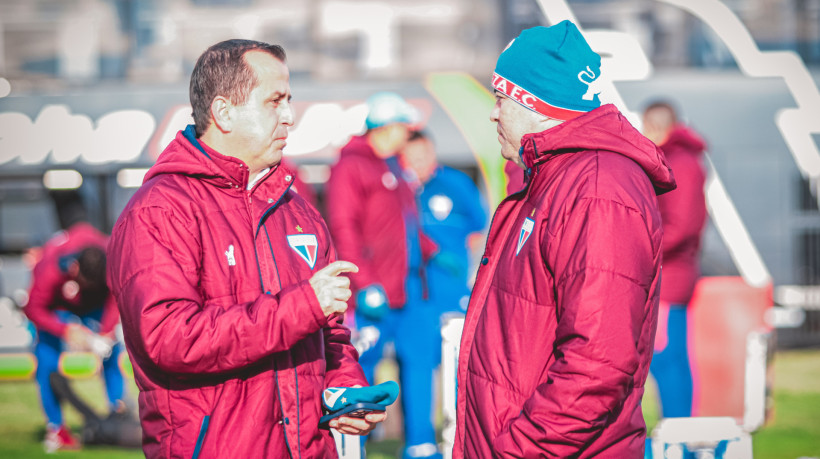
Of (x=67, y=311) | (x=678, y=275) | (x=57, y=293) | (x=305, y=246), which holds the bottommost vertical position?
(x=67, y=311)

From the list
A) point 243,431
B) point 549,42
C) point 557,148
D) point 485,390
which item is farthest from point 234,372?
point 549,42

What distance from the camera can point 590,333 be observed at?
1697 millimetres

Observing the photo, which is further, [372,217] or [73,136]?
[73,136]

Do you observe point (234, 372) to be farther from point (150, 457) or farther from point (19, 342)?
point (19, 342)

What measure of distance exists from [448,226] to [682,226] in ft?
4.46

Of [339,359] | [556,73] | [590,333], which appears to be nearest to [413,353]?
[339,359]

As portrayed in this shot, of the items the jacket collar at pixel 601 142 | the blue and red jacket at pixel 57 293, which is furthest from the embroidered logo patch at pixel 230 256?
the blue and red jacket at pixel 57 293

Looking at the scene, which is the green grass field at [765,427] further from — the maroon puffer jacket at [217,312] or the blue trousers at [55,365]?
the maroon puffer jacket at [217,312]

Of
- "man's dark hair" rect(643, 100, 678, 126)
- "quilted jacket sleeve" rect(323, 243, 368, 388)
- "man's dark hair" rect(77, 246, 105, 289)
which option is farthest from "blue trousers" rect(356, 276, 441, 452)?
"quilted jacket sleeve" rect(323, 243, 368, 388)

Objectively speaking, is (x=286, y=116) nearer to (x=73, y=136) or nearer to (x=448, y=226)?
(x=448, y=226)

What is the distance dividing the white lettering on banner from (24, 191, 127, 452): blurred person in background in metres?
2.61

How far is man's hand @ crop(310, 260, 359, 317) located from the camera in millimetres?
1858

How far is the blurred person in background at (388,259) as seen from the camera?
15.5ft

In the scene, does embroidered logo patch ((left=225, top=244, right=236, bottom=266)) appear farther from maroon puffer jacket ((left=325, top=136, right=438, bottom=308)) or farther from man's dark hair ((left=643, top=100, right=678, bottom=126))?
man's dark hair ((left=643, top=100, right=678, bottom=126))
